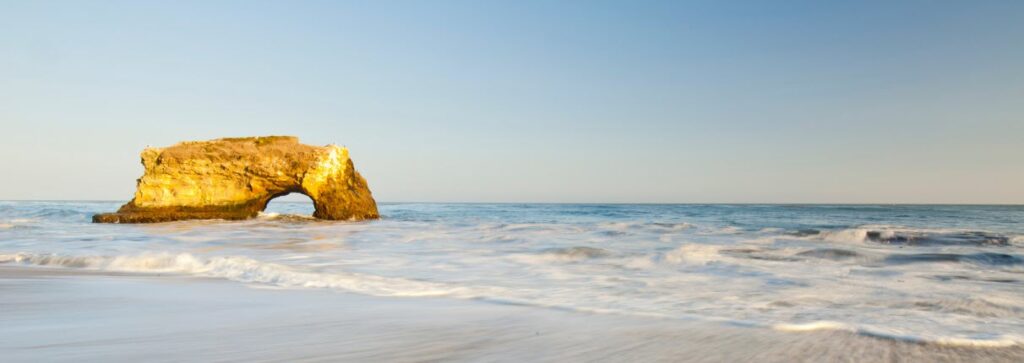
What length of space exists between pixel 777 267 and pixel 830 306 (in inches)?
115

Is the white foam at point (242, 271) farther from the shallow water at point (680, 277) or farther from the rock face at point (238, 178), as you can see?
the rock face at point (238, 178)

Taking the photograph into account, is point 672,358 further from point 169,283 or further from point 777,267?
point 777,267

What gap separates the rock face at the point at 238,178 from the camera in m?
19.4

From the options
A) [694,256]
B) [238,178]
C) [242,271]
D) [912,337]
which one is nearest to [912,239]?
[694,256]

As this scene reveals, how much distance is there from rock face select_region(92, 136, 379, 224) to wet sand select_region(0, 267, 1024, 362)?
1710 centimetres

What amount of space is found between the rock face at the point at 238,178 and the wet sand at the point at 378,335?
1710cm

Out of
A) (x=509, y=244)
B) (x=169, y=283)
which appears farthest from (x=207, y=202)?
(x=169, y=283)

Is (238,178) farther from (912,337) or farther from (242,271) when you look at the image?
(912,337)

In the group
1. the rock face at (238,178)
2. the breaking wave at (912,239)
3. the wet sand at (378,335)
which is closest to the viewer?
the wet sand at (378,335)

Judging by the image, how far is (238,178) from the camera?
20266 mm

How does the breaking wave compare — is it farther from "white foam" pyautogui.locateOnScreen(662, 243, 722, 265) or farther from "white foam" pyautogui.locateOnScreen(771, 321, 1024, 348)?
"white foam" pyautogui.locateOnScreen(771, 321, 1024, 348)

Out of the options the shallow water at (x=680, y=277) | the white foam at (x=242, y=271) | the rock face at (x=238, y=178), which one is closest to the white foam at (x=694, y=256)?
the shallow water at (x=680, y=277)

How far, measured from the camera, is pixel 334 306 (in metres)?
3.42

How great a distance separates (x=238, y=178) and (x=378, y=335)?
2024 centimetres
